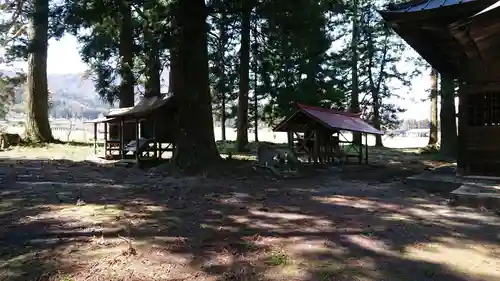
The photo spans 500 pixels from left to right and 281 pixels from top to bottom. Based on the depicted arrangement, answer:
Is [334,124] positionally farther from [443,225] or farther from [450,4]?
[443,225]

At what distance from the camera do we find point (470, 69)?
28.0 ft

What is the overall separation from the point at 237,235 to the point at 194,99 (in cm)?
742

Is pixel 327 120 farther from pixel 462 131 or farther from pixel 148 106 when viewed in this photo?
pixel 148 106

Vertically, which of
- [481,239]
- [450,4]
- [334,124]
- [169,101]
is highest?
[450,4]

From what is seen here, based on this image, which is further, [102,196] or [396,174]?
[396,174]

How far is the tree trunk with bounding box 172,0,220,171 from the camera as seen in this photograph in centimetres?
1143

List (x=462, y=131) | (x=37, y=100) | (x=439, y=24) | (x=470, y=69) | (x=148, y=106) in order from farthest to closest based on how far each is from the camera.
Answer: (x=37, y=100) → (x=148, y=106) → (x=462, y=131) → (x=470, y=69) → (x=439, y=24)

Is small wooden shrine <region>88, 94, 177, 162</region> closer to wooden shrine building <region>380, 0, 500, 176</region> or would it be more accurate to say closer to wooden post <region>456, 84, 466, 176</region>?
wooden shrine building <region>380, 0, 500, 176</region>

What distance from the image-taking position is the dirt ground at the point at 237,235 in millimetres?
3715

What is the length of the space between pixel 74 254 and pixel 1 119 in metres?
36.0

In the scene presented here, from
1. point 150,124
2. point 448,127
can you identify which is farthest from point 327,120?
point 448,127

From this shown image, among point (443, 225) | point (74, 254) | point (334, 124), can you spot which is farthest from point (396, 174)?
point (74, 254)

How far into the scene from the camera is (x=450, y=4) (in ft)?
25.4

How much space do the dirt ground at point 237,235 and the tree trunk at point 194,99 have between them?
3.03 m
